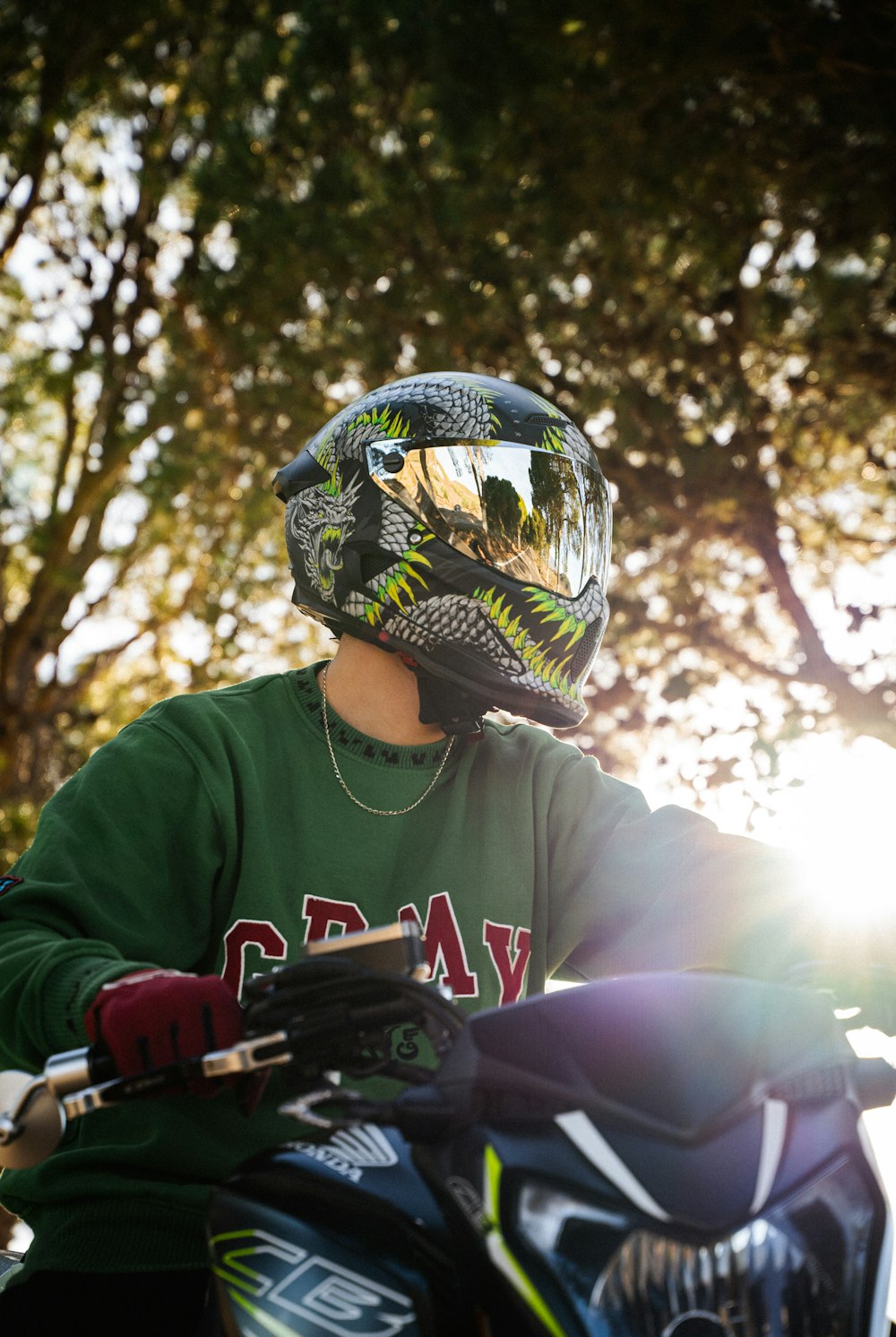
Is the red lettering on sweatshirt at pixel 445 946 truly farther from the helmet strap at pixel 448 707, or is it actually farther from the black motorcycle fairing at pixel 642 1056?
the black motorcycle fairing at pixel 642 1056

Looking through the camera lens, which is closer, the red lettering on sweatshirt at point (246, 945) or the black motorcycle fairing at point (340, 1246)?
the black motorcycle fairing at point (340, 1246)

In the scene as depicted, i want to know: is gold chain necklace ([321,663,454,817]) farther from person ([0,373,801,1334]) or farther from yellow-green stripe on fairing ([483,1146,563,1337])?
yellow-green stripe on fairing ([483,1146,563,1337])

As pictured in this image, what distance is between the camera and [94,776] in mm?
2000

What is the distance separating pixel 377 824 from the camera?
2221mm

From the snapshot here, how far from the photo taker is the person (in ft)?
5.82

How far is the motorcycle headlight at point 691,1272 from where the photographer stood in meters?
1.00

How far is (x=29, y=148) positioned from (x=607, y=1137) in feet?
38.5

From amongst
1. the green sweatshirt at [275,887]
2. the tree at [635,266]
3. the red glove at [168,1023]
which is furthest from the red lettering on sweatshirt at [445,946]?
the tree at [635,266]

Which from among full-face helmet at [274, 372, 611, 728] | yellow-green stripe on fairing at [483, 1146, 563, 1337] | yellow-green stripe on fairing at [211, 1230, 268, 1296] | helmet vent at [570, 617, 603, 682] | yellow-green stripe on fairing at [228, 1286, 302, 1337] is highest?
full-face helmet at [274, 372, 611, 728]

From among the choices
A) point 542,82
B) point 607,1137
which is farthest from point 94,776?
point 542,82

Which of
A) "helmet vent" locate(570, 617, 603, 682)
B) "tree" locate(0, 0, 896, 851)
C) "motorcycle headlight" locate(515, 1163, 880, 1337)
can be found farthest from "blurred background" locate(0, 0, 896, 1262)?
"motorcycle headlight" locate(515, 1163, 880, 1337)

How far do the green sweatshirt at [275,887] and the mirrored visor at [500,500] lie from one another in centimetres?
39

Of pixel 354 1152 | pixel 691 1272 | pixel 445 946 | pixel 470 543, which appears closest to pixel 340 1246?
pixel 354 1152

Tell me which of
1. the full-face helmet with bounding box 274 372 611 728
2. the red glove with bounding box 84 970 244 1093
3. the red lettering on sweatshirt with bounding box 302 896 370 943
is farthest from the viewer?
the full-face helmet with bounding box 274 372 611 728
